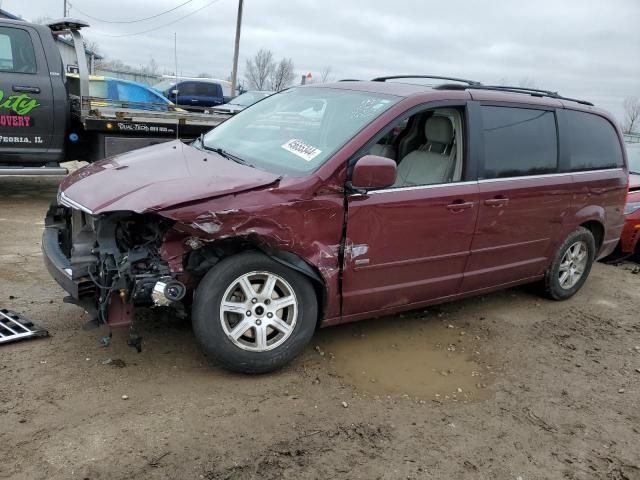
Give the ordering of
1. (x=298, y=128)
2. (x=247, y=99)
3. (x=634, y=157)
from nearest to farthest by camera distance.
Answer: (x=298, y=128), (x=634, y=157), (x=247, y=99)

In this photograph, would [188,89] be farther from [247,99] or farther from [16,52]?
[16,52]

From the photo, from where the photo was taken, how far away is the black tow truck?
7016 mm

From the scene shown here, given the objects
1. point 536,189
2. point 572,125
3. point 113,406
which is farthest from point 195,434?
point 572,125

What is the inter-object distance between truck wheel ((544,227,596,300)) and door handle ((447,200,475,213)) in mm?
1468

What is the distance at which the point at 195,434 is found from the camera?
2.91 m

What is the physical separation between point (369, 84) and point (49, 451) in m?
3.25

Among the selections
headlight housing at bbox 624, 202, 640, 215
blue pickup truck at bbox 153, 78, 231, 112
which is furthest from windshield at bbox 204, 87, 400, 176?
blue pickup truck at bbox 153, 78, 231, 112

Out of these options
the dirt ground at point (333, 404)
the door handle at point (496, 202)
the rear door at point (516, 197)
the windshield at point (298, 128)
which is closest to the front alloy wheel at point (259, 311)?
the dirt ground at point (333, 404)

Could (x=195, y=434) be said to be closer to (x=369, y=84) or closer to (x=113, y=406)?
(x=113, y=406)

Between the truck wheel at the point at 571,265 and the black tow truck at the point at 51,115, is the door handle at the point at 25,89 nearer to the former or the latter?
the black tow truck at the point at 51,115

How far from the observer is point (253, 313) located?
11.1ft

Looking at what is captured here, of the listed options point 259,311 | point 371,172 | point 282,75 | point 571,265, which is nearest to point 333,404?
point 259,311

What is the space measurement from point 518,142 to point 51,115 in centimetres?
576

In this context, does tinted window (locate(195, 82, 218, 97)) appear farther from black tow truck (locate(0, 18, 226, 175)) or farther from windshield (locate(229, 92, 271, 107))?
black tow truck (locate(0, 18, 226, 175))
